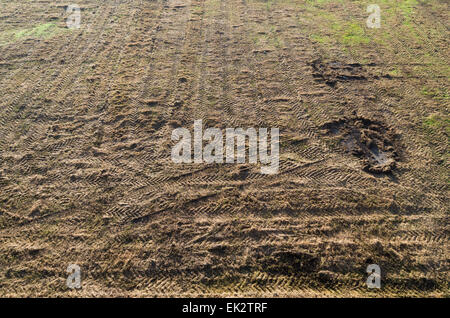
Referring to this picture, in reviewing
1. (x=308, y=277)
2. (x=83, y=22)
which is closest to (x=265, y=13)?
(x=83, y=22)

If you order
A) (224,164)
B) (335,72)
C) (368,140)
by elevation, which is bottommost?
(224,164)

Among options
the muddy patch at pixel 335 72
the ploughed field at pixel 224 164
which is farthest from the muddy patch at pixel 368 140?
the muddy patch at pixel 335 72

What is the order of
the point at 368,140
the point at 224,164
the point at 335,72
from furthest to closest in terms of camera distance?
1. the point at 335,72
2. the point at 368,140
3. the point at 224,164

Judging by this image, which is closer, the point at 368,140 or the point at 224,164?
the point at 224,164

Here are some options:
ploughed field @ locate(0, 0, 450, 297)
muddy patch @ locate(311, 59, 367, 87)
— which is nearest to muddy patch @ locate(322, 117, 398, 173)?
ploughed field @ locate(0, 0, 450, 297)

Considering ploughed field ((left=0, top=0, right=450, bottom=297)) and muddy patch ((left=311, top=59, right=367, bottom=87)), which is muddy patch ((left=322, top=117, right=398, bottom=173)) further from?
muddy patch ((left=311, top=59, right=367, bottom=87))

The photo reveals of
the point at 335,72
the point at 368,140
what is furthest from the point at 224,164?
the point at 335,72

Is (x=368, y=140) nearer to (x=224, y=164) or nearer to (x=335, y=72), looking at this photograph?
(x=335, y=72)
